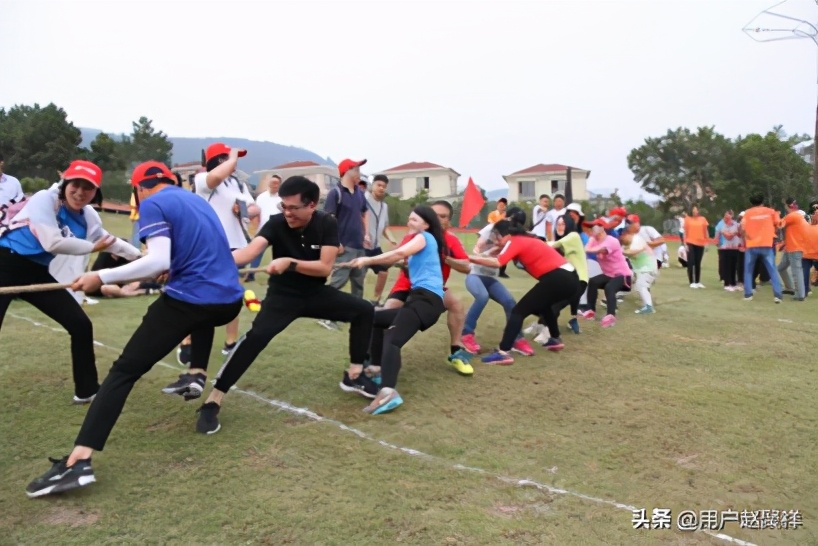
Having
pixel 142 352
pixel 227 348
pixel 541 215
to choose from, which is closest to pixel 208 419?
pixel 142 352

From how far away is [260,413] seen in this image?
497cm

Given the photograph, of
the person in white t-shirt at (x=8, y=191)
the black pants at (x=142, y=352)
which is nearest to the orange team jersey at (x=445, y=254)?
the black pants at (x=142, y=352)

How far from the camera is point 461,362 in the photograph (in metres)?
6.18

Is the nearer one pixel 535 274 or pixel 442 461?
pixel 442 461

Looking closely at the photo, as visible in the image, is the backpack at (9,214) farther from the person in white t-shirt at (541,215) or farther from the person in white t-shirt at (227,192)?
the person in white t-shirt at (541,215)

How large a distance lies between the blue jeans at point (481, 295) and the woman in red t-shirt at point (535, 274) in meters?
0.41

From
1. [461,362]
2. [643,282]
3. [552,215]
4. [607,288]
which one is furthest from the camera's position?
[552,215]

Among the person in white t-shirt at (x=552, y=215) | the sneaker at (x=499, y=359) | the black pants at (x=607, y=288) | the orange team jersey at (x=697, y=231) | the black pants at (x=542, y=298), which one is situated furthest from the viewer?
the orange team jersey at (x=697, y=231)

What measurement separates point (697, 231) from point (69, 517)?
13176 mm

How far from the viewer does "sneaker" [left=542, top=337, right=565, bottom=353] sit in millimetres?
7246

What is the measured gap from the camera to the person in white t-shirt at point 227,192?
5.66 metres

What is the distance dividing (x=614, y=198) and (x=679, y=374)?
3997 centimetres

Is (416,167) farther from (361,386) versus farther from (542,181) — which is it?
(361,386)

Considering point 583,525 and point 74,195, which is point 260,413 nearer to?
point 74,195
